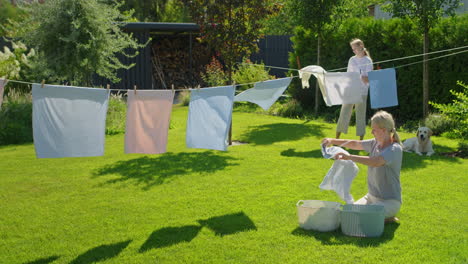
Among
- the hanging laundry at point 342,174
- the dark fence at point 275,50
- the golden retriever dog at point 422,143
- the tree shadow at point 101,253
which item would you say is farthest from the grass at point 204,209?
the dark fence at point 275,50

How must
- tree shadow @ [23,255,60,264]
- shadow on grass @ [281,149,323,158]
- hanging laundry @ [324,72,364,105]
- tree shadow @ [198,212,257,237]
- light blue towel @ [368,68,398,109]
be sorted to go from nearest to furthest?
tree shadow @ [23,255,60,264] → tree shadow @ [198,212,257,237] → hanging laundry @ [324,72,364,105] → light blue towel @ [368,68,398,109] → shadow on grass @ [281,149,323,158]

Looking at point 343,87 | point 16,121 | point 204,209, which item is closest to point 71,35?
point 16,121

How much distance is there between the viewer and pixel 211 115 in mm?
5785

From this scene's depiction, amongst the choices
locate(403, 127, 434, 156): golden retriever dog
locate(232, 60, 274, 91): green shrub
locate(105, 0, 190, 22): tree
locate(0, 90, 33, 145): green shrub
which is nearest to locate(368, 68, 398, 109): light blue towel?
locate(403, 127, 434, 156): golden retriever dog

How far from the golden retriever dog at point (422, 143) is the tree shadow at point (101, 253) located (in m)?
5.35

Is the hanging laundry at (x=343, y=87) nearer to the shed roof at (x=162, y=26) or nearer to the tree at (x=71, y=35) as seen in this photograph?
the tree at (x=71, y=35)

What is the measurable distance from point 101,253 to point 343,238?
7.09 ft

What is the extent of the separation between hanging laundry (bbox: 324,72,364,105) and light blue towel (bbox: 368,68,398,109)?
0.19 metres

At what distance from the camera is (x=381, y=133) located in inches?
192

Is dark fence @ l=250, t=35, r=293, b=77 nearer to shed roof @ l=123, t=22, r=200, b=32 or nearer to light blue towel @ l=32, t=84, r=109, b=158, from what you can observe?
shed roof @ l=123, t=22, r=200, b=32

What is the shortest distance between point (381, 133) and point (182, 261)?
2.18 meters

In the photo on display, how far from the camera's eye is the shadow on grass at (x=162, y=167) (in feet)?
23.2

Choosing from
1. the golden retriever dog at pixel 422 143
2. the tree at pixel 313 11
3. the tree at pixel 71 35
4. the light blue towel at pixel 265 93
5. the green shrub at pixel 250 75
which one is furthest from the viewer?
the green shrub at pixel 250 75

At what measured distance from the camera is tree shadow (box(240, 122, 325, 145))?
32.9ft
